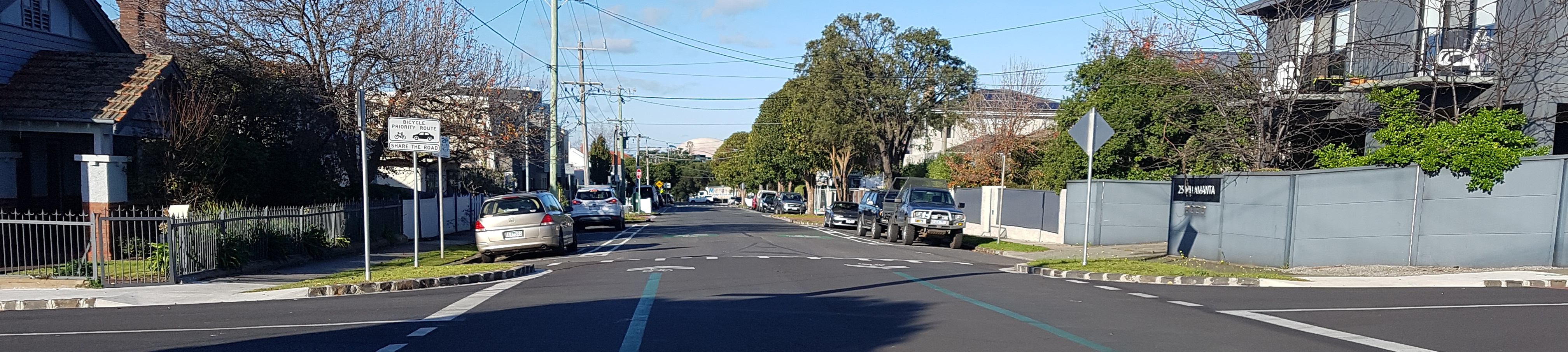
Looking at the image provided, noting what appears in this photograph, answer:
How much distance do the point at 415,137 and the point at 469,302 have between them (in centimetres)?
534

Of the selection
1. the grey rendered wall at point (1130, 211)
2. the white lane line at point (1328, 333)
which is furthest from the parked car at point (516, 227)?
the white lane line at point (1328, 333)

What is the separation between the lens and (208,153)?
16.7 meters

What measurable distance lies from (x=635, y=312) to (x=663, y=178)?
109061 mm

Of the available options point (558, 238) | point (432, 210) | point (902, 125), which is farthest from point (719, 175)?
point (558, 238)

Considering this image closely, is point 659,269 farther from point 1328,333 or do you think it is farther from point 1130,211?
point 1130,211

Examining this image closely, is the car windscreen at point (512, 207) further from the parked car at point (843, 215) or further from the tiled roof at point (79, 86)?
the parked car at point (843, 215)

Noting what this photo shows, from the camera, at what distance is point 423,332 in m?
8.26

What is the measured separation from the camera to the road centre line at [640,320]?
737 centimetres

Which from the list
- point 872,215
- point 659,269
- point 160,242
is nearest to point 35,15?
point 160,242

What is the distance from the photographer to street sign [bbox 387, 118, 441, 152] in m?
14.6

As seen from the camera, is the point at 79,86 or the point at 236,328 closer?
the point at 236,328

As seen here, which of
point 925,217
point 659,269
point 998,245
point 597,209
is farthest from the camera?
point 597,209

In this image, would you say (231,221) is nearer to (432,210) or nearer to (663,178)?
(432,210)

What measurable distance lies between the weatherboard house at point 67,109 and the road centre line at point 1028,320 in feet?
43.6
